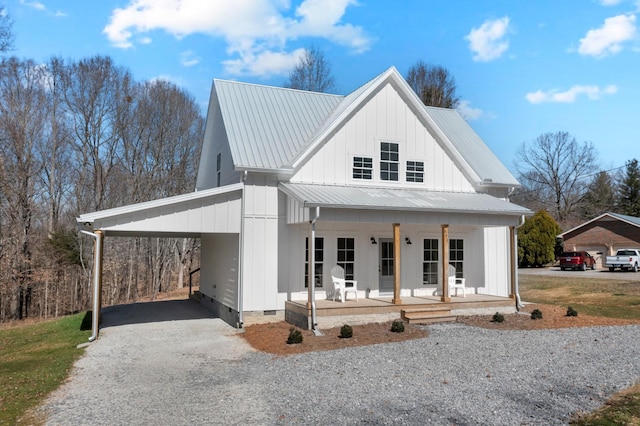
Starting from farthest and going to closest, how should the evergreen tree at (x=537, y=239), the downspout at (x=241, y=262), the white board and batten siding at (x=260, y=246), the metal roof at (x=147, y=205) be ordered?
1. the evergreen tree at (x=537, y=239)
2. the white board and batten siding at (x=260, y=246)
3. the downspout at (x=241, y=262)
4. the metal roof at (x=147, y=205)

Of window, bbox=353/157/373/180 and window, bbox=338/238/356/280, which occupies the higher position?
window, bbox=353/157/373/180

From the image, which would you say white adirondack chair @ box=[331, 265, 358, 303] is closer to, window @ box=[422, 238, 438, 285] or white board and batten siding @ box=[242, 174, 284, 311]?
white board and batten siding @ box=[242, 174, 284, 311]

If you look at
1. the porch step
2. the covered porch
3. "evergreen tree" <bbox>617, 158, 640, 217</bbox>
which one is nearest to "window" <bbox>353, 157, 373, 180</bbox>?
the covered porch

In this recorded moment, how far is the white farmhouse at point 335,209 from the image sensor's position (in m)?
13.1

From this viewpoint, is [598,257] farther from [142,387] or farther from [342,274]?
[142,387]

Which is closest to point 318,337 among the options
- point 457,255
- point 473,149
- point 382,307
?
point 382,307

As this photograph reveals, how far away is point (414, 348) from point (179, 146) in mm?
25885

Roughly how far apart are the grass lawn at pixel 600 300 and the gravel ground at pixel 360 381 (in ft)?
0.91

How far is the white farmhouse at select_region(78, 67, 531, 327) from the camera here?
13.1 meters

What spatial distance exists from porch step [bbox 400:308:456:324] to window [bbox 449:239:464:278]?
10.2 feet

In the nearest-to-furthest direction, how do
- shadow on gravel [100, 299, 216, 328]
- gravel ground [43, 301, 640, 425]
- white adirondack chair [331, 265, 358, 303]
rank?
gravel ground [43, 301, 640, 425] < white adirondack chair [331, 265, 358, 303] < shadow on gravel [100, 299, 216, 328]

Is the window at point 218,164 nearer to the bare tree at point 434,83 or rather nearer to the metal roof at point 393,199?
the metal roof at point 393,199

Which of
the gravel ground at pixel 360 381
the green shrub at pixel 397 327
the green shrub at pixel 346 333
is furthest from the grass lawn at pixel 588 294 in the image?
the green shrub at pixel 346 333

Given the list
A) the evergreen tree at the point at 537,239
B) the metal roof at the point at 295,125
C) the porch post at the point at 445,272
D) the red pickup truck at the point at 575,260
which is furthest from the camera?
the evergreen tree at the point at 537,239
